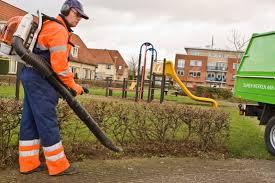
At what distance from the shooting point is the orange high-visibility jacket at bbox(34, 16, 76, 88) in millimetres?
5051

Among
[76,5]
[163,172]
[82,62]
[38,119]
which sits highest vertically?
[82,62]

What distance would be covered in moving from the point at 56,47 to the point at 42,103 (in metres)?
0.71

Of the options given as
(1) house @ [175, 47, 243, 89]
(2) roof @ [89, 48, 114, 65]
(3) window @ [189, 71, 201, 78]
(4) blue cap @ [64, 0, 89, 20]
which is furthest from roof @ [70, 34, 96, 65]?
(4) blue cap @ [64, 0, 89, 20]

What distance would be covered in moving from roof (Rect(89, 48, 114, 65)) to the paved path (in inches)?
3135

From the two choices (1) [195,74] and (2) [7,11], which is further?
(1) [195,74]

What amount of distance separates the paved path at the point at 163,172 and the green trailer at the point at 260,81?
6.42 feet

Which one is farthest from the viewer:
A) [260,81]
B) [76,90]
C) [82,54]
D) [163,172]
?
[82,54]

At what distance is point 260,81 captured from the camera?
936 centimetres

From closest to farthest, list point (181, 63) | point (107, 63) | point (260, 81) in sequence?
point (260, 81) → point (107, 63) → point (181, 63)

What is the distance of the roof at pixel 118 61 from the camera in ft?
305

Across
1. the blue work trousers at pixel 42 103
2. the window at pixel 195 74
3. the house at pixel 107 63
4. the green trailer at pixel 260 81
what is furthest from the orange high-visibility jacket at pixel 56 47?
the window at pixel 195 74

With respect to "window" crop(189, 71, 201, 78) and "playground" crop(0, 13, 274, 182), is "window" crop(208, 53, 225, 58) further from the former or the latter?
"playground" crop(0, 13, 274, 182)

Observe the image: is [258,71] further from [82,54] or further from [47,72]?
[82,54]

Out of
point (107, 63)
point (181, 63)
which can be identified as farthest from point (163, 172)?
point (181, 63)
